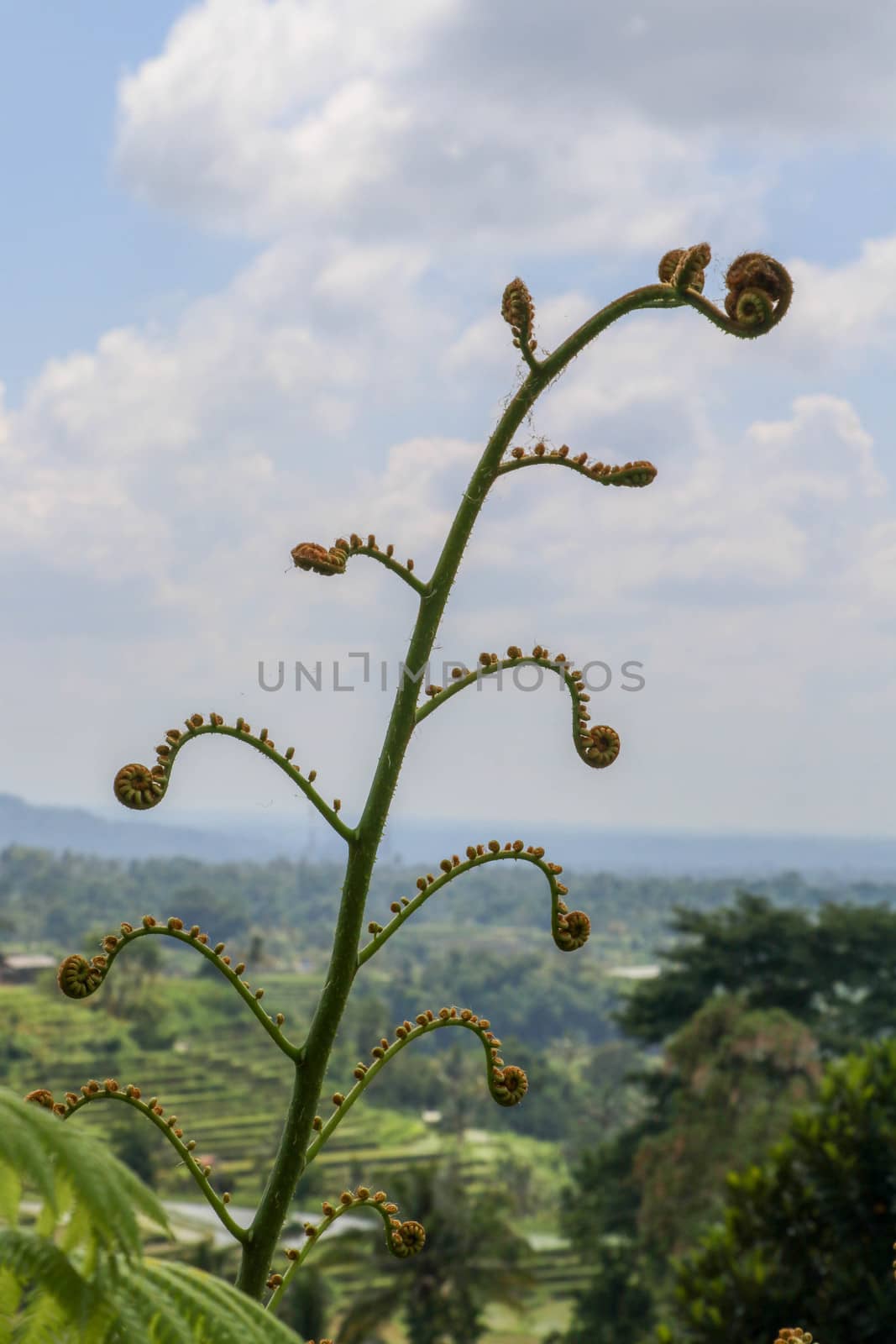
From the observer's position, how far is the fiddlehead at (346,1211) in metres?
1.46

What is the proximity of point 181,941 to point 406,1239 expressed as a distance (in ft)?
1.44

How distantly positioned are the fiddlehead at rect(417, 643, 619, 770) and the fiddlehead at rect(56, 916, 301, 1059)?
327mm

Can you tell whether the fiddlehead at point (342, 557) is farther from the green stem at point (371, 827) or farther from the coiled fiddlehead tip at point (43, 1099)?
the coiled fiddlehead tip at point (43, 1099)

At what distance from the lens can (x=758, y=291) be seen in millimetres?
1498

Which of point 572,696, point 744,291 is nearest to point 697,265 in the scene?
point 744,291

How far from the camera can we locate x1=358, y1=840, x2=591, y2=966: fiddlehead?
4.96 feet

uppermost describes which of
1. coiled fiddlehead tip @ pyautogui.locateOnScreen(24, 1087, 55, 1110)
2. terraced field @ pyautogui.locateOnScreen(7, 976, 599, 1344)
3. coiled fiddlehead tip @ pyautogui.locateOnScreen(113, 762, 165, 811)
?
coiled fiddlehead tip @ pyautogui.locateOnScreen(113, 762, 165, 811)

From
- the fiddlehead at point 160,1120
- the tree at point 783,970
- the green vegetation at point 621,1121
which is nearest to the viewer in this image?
the fiddlehead at point 160,1120

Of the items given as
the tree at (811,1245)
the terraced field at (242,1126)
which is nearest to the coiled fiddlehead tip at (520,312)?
the tree at (811,1245)

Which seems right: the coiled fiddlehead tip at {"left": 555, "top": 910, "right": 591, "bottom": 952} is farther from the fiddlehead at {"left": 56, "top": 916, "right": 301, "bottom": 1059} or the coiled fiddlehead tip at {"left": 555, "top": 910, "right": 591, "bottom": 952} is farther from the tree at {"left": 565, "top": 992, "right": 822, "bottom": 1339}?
the tree at {"left": 565, "top": 992, "right": 822, "bottom": 1339}

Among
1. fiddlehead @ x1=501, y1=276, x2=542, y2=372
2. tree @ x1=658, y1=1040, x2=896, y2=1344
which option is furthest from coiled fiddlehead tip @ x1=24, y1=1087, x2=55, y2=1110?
tree @ x1=658, y1=1040, x2=896, y2=1344

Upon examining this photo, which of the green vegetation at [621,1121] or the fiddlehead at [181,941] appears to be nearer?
the fiddlehead at [181,941]

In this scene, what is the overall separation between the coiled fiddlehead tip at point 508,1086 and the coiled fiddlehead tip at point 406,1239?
7.6 inches

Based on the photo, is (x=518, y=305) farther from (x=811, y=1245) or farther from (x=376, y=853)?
(x=811, y=1245)
